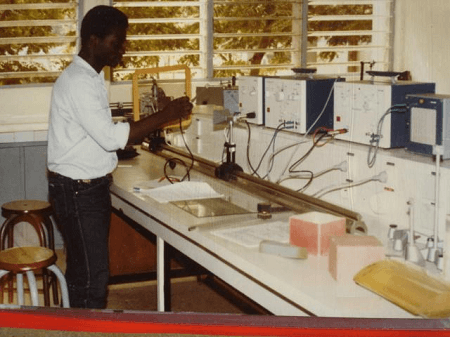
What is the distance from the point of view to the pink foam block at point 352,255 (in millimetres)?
1904

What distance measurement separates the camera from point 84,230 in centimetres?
284

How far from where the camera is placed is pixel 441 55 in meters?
6.05

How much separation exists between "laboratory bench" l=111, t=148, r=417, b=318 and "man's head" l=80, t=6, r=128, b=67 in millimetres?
673

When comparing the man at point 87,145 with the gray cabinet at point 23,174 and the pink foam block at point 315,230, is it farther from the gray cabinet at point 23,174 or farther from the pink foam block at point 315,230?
the gray cabinet at point 23,174

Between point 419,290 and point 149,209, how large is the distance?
1520 mm

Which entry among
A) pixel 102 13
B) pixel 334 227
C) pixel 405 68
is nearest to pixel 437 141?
pixel 334 227

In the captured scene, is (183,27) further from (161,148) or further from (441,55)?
(441,55)

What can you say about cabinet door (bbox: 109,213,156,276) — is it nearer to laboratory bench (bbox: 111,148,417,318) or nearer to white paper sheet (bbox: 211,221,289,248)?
laboratory bench (bbox: 111,148,417,318)

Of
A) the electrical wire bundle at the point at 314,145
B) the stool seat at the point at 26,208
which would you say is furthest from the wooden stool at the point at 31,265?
the electrical wire bundle at the point at 314,145

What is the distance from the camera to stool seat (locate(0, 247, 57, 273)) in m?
2.74

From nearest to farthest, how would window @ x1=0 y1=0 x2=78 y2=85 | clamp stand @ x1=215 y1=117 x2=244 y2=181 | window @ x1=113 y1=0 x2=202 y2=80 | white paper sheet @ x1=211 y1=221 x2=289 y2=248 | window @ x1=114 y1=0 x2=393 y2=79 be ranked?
white paper sheet @ x1=211 y1=221 x2=289 y2=248 < clamp stand @ x1=215 y1=117 x2=244 y2=181 < window @ x1=0 y1=0 x2=78 y2=85 < window @ x1=113 y1=0 x2=202 y2=80 < window @ x1=114 y1=0 x2=393 y2=79

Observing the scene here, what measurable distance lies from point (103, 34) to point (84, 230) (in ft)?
2.71

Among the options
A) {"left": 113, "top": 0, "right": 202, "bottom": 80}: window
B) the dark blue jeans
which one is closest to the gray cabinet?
{"left": 113, "top": 0, "right": 202, "bottom": 80}: window

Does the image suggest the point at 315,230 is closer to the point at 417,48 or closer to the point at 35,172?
the point at 35,172
